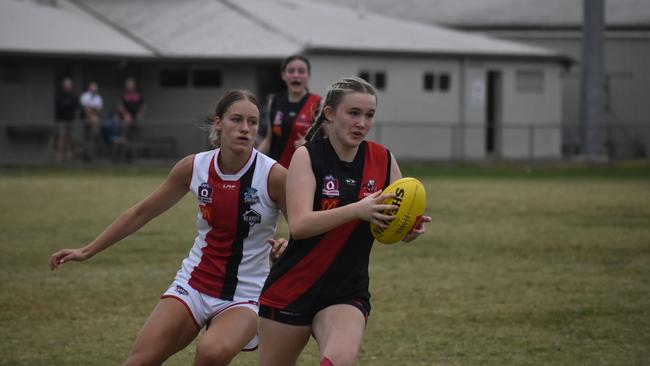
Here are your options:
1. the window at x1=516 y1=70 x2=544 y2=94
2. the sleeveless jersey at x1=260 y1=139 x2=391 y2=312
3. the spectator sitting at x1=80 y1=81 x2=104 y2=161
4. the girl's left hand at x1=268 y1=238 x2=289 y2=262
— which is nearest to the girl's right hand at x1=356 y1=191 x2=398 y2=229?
the sleeveless jersey at x1=260 y1=139 x2=391 y2=312

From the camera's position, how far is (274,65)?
116 ft

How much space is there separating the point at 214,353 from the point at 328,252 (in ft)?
2.84

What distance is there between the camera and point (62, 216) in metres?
18.7

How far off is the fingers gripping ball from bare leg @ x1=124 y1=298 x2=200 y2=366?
51.9 inches

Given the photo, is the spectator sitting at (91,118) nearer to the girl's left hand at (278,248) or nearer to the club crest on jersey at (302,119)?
the club crest on jersey at (302,119)

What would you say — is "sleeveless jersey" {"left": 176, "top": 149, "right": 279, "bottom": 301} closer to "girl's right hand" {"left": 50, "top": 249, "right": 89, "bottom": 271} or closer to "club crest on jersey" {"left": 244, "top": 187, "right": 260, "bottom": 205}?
"club crest on jersey" {"left": 244, "top": 187, "right": 260, "bottom": 205}

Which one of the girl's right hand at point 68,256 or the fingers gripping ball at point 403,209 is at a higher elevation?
the fingers gripping ball at point 403,209

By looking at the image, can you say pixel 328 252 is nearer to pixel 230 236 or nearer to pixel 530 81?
pixel 230 236

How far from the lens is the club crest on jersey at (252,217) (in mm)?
6508

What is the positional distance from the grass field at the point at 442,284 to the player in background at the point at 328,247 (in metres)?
2.58

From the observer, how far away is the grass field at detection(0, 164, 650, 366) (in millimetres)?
8820

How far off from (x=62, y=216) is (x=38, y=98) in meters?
16.1

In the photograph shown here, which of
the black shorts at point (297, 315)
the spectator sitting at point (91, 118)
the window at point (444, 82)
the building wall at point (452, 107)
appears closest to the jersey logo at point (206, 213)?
the black shorts at point (297, 315)

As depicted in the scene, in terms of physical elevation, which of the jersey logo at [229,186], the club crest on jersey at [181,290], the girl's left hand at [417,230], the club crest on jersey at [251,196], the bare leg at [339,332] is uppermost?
the jersey logo at [229,186]
